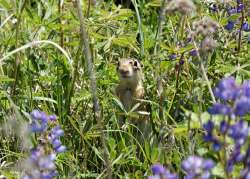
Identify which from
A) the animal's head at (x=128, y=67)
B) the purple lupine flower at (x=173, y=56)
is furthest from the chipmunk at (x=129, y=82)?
the purple lupine flower at (x=173, y=56)

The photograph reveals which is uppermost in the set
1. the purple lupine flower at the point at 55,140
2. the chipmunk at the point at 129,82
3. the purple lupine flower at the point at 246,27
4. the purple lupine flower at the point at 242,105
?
the purple lupine flower at the point at 242,105

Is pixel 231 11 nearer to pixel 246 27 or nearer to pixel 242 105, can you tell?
pixel 246 27

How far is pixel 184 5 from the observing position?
2807mm

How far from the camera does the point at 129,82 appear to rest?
15.9 feet

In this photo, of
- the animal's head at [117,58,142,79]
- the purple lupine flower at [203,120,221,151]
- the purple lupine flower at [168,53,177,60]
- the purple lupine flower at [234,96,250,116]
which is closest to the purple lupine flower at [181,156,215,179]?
the purple lupine flower at [203,120,221,151]

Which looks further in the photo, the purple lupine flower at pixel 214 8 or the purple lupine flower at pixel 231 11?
the purple lupine flower at pixel 214 8

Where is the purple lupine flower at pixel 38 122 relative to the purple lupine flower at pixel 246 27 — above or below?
above

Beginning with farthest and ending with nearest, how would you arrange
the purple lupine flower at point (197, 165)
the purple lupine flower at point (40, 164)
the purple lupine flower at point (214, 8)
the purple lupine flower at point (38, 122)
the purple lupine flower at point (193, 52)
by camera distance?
the purple lupine flower at point (214, 8)
the purple lupine flower at point (193, 52)
the purple lupine flower at point (38, 122)
the purple lupine flower at point (40, 164)
the purple lupine flower at point (197, 165)

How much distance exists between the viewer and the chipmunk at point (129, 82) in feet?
15.5

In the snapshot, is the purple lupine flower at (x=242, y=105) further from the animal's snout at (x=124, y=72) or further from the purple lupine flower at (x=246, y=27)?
the purple lupine flower at (x=246, y=27)

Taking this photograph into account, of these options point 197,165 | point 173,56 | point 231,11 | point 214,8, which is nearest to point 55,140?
point 197,165

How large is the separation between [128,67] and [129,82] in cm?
18

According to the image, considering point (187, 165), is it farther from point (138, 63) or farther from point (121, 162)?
point (138, 63)

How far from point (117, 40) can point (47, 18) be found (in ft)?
1.69
